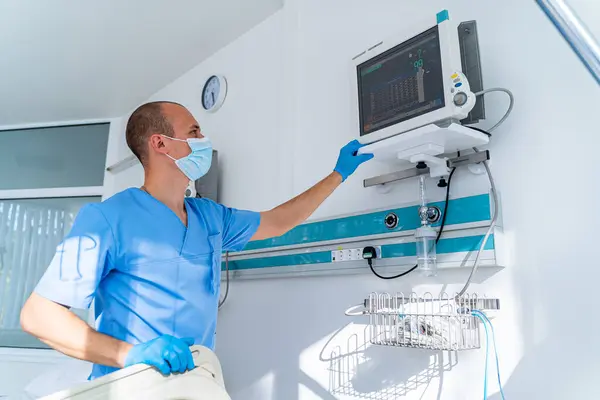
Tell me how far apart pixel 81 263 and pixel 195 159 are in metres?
0.55

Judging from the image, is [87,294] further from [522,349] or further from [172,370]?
[522,349]

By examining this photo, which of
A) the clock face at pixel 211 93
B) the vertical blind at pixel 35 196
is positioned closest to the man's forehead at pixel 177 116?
the clock face at pixel 211 93

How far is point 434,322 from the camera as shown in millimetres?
1533

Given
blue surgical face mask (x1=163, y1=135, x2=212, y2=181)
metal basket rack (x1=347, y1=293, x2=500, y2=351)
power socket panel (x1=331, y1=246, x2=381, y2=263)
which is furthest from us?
power socket panel (x1=331, y1=246, x2=381, y2=263)

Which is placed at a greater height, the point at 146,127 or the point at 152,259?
the point at 146,127

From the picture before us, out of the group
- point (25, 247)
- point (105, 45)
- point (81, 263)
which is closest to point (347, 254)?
point (81, 263)

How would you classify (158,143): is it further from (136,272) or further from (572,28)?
(572,28)

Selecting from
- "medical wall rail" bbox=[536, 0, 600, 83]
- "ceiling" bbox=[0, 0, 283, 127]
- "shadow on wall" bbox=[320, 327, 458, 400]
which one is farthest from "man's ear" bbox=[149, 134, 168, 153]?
"ceiling" bbox=[0, 0, 283, 127]

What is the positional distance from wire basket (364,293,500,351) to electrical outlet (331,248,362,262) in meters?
0.30

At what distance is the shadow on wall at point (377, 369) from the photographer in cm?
165

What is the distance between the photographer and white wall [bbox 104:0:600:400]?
1.38m

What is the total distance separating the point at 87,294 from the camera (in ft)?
4.03

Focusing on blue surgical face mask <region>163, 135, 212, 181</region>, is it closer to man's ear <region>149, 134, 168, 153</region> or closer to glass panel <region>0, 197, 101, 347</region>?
man's ear <region>149, 134, 168, 153</region>

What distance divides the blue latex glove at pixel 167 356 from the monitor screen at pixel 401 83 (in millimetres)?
1047
